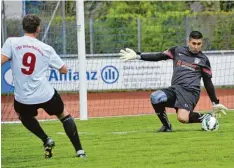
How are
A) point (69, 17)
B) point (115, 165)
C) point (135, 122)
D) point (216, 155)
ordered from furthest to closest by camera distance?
1. point (69, 17)
2. point (135, 122)
3. point (216, 155)
4. point (115, 165)

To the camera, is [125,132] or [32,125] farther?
[125,132]

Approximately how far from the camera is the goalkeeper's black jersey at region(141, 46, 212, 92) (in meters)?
13.0

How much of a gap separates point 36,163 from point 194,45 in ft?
13.5

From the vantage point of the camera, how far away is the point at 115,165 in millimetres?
9391

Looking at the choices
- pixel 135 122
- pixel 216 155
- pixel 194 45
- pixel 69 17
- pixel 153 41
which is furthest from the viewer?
pixel 153 41

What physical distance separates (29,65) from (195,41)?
390cm

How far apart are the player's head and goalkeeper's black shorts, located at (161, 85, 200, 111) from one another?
0.67m

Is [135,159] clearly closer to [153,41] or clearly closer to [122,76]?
[122,76]

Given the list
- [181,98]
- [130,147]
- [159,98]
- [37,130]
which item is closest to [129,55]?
[159,98]

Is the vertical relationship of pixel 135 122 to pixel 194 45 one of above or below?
below

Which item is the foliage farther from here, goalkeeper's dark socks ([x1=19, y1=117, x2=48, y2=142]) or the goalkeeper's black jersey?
goalkeeper's dark socks ([x1=19, y1=117, x2=48, y2=142])

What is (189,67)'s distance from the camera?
1305cm

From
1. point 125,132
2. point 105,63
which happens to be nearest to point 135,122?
point 125,132

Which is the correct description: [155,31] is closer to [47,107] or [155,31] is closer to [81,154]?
[81,154]
